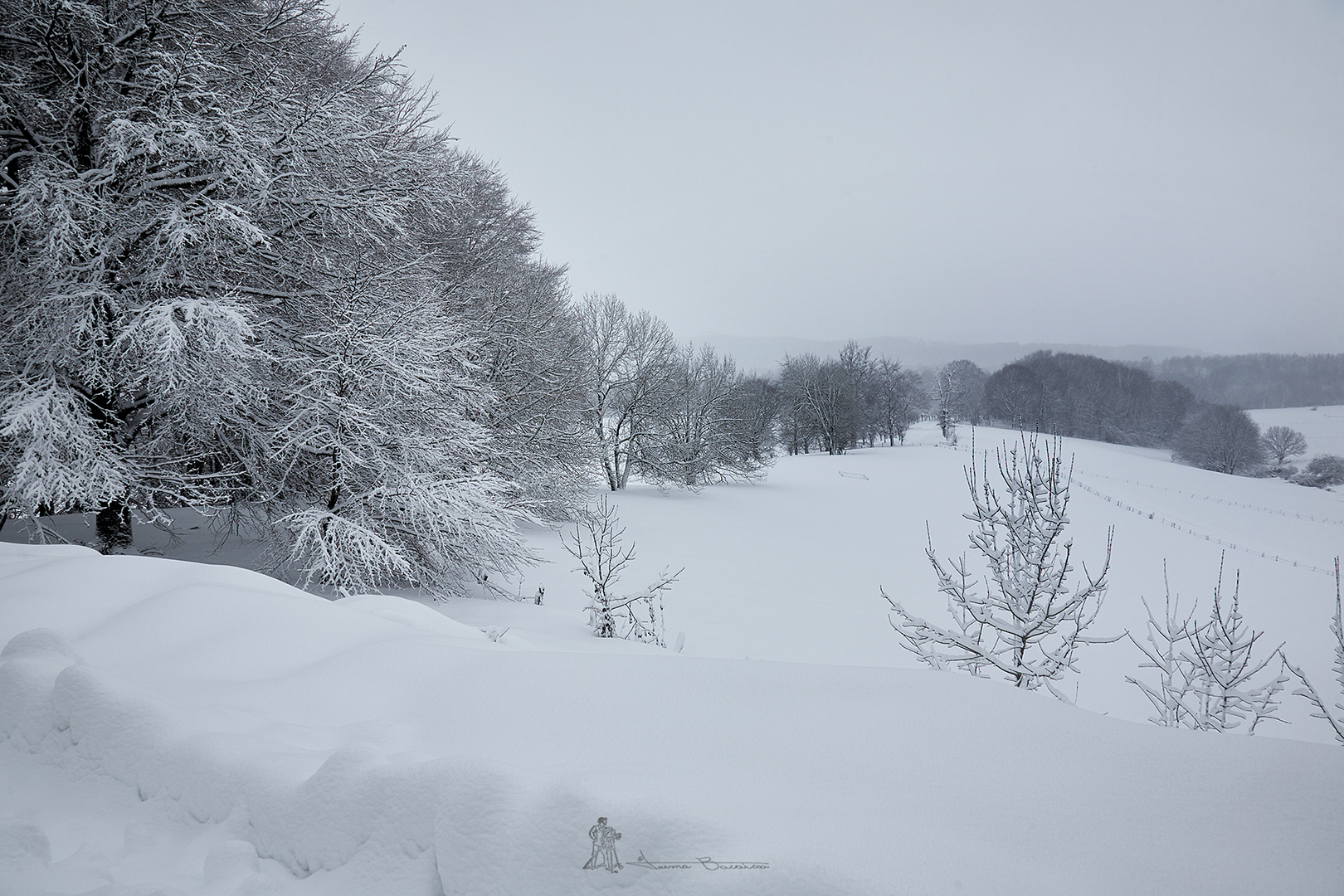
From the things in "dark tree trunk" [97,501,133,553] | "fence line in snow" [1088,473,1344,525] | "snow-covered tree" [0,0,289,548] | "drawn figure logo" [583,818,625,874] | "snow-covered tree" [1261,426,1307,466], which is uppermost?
"snow-covered tree" [0,0,289,548]

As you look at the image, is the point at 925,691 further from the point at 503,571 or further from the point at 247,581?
the point at 503,571

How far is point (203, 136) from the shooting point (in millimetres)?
6883

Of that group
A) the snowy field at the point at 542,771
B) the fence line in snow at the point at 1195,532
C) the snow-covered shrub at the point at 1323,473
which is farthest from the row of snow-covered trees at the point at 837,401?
the snowy field at the point at 542,771

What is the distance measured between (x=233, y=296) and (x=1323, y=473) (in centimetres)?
4274

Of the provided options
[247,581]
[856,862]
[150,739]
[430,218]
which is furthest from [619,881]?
[430,218]

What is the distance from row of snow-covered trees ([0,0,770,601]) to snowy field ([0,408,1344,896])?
3.38 m

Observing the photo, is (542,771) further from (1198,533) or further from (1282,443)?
(1282,443)

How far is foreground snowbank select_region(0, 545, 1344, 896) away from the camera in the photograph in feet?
5.22

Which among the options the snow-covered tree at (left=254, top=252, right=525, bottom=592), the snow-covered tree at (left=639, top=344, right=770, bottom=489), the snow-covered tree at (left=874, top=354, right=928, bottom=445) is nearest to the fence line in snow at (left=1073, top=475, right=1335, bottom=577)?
the snow-covered tree at (left=639, top=344, right=770, bottom=489)

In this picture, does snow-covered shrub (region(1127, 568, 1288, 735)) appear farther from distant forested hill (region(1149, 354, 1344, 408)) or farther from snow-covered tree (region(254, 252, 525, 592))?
distant forested hill (region(1149, 354, 1344, 408))

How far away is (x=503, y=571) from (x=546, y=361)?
7536 mm

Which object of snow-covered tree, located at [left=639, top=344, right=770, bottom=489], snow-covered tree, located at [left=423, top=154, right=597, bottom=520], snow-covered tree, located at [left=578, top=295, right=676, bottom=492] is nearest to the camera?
snow-covered tree, located at [left=423, top=154, right=597, bottom=520]

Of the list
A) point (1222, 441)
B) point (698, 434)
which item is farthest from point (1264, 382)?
point (698, 434)

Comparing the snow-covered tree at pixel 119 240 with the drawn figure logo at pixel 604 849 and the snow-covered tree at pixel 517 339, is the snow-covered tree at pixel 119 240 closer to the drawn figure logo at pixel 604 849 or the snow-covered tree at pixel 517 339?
the snow-covered tree at pixel 517 339
